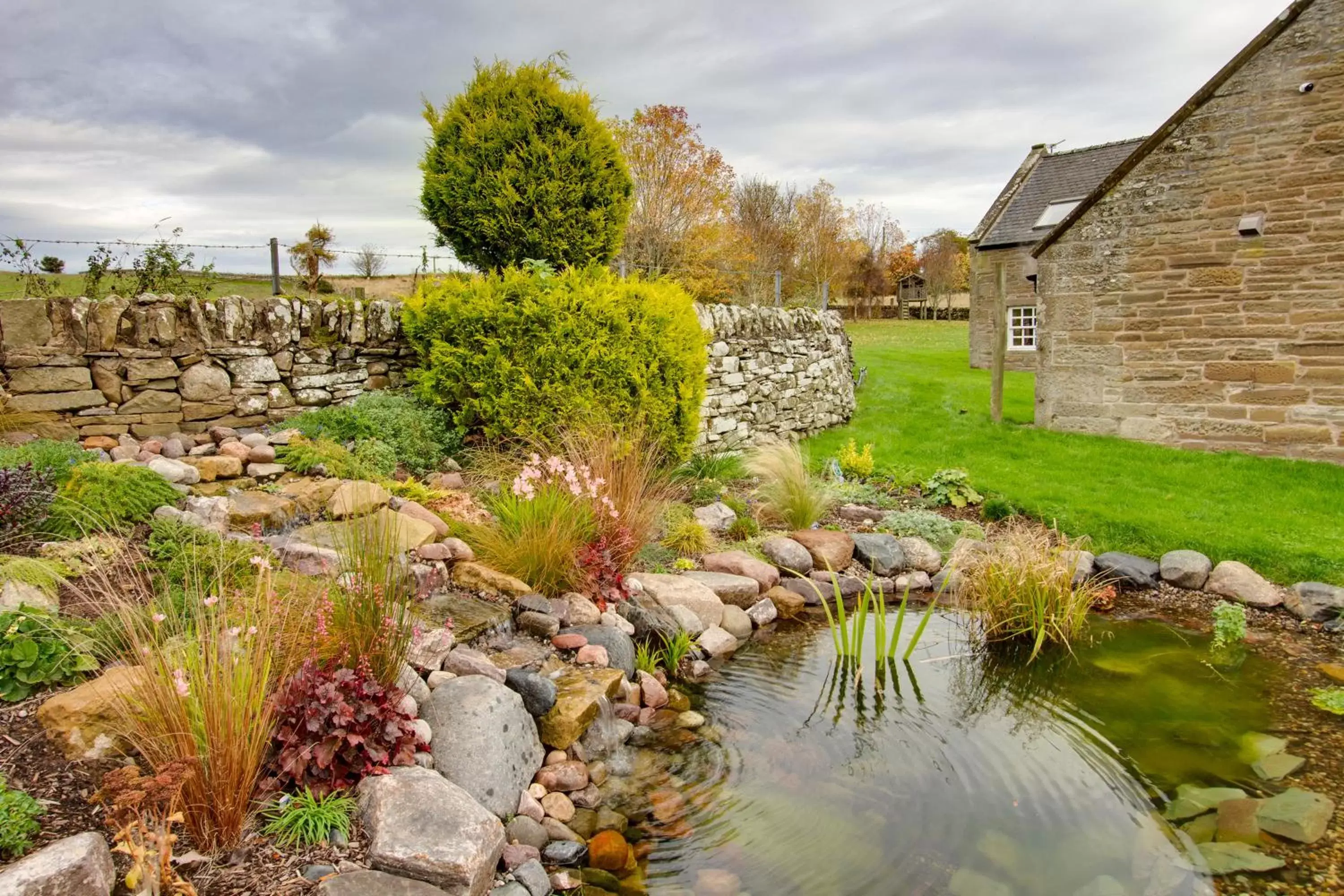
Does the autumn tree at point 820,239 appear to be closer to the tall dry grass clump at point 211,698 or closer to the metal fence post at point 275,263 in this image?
the metal fence post at point 275,263

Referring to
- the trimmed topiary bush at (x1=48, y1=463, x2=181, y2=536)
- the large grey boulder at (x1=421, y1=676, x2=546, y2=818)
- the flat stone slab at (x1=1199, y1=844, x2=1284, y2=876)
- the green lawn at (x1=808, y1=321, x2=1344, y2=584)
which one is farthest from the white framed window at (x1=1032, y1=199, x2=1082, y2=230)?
the trimmed topiary bush at (x1=48, y1=463, x2=181, y2=536)

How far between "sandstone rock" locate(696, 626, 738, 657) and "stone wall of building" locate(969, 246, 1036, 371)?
17.5 metres

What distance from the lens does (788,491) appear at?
26.7ft

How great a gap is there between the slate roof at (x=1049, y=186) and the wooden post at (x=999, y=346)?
932 centimetres

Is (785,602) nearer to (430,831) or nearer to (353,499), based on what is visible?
(353,499)

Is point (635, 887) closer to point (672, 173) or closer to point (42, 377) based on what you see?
point (42, 377)

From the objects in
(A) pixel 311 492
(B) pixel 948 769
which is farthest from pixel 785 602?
(A) pixel 311 492

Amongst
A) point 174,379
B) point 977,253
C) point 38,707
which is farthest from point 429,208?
point 977,253

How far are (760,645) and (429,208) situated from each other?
6.01 metres

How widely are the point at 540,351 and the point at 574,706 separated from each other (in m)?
4.21

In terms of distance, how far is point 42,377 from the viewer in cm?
636

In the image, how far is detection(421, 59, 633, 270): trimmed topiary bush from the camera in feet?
27.6

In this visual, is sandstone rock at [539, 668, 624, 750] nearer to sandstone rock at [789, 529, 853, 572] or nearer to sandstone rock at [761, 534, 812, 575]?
sandstone rock at [761, 534, 812, 575]

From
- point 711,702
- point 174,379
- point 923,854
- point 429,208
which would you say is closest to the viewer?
point 923,854
